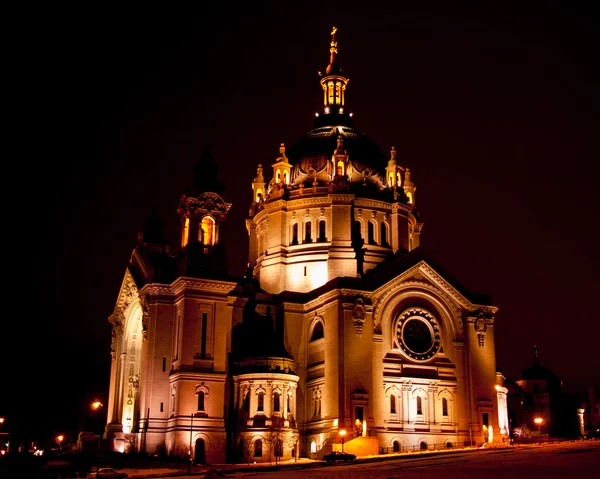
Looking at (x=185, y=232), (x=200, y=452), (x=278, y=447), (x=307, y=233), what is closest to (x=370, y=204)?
(x=307, y=233)

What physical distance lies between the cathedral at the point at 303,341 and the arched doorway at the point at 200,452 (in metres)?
0.09

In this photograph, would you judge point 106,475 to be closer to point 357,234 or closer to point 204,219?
point 204,219

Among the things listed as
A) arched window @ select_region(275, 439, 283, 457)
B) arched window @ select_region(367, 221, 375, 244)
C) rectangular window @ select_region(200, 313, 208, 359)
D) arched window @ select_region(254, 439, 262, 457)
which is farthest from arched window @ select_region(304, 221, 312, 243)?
arched window @ select_region(254, 439, 262, 457)

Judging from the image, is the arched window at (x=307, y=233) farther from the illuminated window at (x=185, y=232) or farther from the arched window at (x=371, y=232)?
the illuminated window at (x=185, y=232)

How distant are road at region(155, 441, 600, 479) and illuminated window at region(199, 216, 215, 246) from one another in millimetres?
23140

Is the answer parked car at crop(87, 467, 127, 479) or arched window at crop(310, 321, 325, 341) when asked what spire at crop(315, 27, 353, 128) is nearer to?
arched window at crop(310, 321, 325, 341)

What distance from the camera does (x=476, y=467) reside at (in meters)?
47.6

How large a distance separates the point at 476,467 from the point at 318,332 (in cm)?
2823

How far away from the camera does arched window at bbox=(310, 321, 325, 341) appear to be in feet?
242

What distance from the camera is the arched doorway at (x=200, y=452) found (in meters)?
64.6

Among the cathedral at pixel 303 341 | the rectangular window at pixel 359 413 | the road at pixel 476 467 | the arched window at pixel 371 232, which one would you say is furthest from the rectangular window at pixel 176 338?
the arched window at pixel 371 232

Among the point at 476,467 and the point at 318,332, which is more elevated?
the point at 318,332

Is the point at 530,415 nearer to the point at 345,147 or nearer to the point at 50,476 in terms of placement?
the point at 345,147

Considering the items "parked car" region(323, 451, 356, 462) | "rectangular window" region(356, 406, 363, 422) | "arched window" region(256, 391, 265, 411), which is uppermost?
"arched window" region(256, 391, 265, 411)
